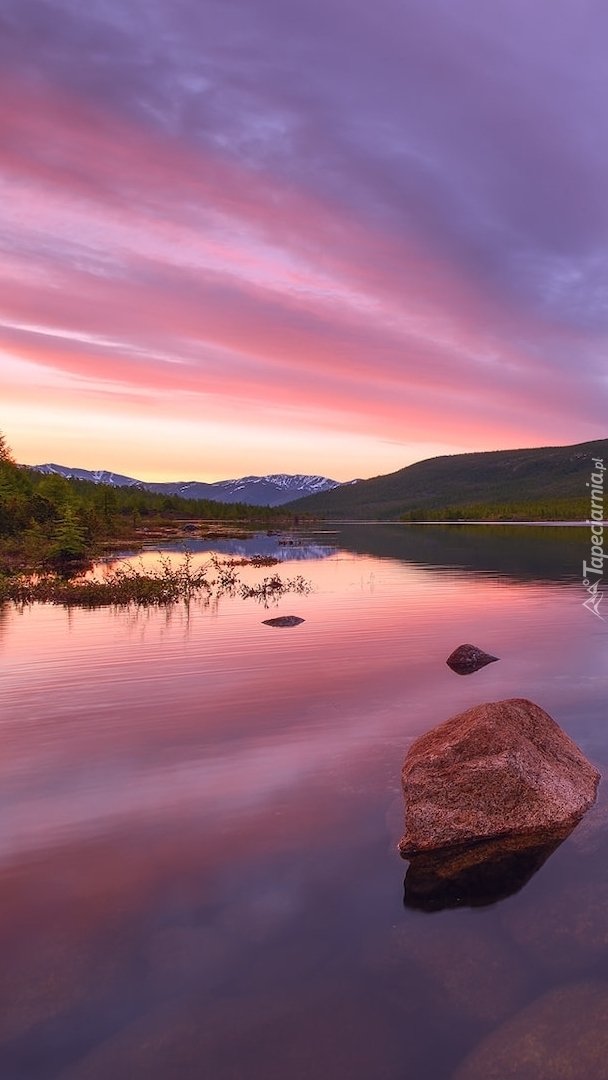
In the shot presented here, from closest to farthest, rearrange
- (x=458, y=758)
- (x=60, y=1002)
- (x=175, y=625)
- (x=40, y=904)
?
(x=60, y=1002), (x=40, y=904), (x=458, y=758), (x=175, y=625)

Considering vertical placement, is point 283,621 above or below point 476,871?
above

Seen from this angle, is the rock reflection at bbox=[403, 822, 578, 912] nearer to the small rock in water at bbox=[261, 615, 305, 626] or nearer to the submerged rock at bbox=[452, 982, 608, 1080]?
the submerged rock at bbox=[452, 982, 608, 1080]

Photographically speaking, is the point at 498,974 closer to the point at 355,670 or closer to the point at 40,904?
the point at 40,904

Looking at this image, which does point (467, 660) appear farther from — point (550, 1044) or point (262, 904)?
point (550, 1044)

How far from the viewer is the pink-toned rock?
11102 millimetres

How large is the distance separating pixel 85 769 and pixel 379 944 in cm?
841

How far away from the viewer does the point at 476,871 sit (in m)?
10.4

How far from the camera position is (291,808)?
12.8m

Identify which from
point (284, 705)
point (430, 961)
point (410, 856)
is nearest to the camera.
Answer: point (430, 961)

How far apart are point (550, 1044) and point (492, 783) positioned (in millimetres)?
4639

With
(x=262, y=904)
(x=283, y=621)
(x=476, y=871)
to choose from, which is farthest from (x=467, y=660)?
(x=262, y=904)

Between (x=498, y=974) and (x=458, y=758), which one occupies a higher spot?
(x=458, y=758)

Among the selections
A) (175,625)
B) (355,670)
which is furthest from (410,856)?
(175,625)

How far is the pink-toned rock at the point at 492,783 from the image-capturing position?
1110 centimetres
